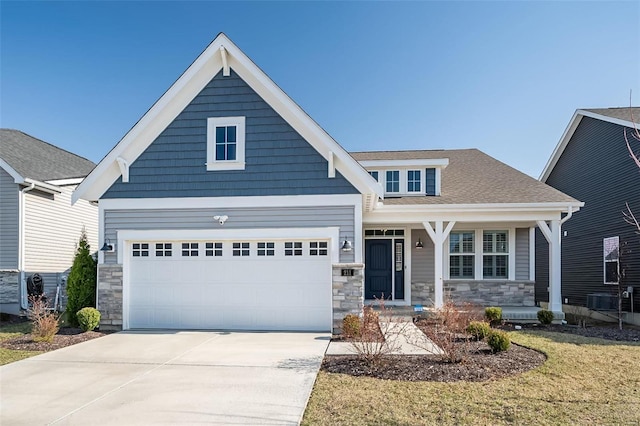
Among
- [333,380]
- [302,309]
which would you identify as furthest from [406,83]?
[333,380]

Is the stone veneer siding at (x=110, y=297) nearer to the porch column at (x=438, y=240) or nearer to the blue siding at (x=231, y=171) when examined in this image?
the blue siding at (x=231, y=171)

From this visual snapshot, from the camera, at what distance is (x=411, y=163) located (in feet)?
43.2

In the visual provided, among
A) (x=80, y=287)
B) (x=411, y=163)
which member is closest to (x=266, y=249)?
(x=80, y=287)

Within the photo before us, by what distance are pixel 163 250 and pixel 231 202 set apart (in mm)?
2193

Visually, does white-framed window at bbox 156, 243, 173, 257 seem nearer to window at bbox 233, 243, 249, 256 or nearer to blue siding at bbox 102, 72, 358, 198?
blue siding at bbox 102, 72, 358, 198

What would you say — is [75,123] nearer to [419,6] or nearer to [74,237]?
[74,237]

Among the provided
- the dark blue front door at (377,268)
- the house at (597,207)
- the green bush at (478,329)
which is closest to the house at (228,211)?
the green bush at (478,329)

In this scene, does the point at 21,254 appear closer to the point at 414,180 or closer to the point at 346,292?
the point at 346,292

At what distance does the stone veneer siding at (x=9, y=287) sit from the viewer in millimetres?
13211

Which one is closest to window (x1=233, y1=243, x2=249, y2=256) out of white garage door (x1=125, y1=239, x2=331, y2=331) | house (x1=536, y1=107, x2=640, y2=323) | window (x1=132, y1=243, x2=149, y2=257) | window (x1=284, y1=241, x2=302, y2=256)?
white garage door (x1=125, y1=239, x2=331, y2=331)

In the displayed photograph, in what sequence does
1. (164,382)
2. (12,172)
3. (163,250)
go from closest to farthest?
(164,382), (163,250), (12,172)

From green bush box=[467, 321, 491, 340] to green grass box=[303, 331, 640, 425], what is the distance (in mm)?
1443

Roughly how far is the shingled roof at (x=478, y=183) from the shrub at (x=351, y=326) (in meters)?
4.50

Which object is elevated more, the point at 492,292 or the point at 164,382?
the point at 492,292
